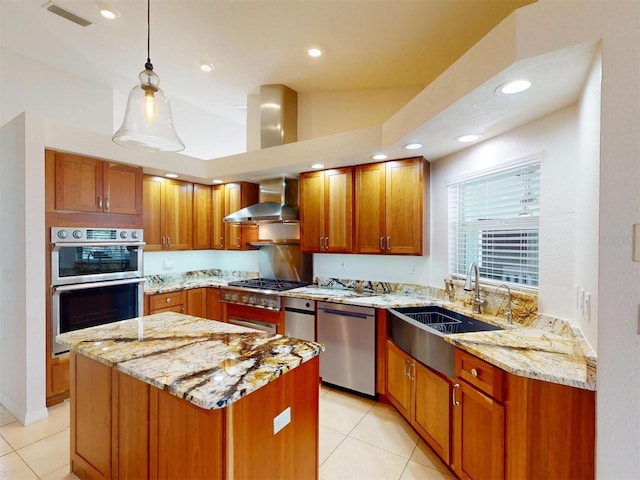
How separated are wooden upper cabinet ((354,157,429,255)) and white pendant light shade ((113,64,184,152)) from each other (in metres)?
1.93

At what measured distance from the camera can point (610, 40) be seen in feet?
4.08

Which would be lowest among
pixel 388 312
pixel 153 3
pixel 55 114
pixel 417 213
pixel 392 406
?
pixel 392 406

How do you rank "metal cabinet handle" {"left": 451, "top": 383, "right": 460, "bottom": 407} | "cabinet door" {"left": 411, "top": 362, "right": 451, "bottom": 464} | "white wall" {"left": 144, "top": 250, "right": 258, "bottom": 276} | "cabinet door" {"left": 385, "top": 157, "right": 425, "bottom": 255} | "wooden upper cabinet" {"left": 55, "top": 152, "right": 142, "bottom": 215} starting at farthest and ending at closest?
"white wall" {"left": 144, "top": 250, "right": 258, "bottom": 276} < "cabinet door" {"left": 385, "top": 157, "right": 425, "bottom": 255} < "wooden upper cabinet" {"left": 55, "top": 152, "right": 142, "bottom": 215} < "cabinet door" {"left": 411, "top": 362, "right": 451, "bottom": 464} < "metal cabinet handle" {"left": 451, "top": 383, "right": 460, "bottom": 407}

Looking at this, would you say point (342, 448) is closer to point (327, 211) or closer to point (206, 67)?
point (327, 211)

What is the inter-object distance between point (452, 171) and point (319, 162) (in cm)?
131

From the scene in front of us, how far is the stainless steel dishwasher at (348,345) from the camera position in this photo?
9.36 feet

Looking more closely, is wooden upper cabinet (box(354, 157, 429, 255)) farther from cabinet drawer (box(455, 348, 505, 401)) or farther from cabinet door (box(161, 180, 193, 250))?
cabinet door (box(161, 180, 193, 250))

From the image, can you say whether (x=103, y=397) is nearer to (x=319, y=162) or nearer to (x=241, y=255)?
(x=319, y=162)

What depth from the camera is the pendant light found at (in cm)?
175

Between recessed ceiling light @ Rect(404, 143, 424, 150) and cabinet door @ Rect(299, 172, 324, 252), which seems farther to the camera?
cabinet door @ Rect(299, 172, 324, 252)

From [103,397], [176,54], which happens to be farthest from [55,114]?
[103,397]

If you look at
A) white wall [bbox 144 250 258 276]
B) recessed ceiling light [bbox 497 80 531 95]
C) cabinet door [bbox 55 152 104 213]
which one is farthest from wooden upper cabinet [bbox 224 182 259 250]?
recessed ceiling light [bbox 497 80 531 95]

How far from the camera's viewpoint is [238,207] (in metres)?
4.19

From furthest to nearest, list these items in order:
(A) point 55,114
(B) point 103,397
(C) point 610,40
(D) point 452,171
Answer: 1. (A) point 55,114
2. (D) point 452,171
3. (B) point 103,397
4. (C) point 610,40
